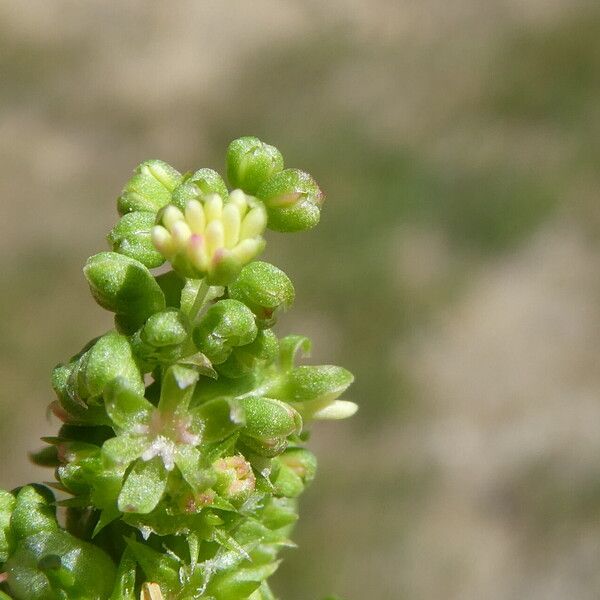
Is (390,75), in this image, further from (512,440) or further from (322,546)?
(322,546)

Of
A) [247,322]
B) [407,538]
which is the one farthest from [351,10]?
[247,322]

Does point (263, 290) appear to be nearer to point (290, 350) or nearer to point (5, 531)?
point (290, 350)

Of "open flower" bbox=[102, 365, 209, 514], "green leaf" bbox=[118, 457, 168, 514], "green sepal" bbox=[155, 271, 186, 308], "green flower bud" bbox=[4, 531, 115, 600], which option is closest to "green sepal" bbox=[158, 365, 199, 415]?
"open flower" bbox=[102, 365, 209, 514]

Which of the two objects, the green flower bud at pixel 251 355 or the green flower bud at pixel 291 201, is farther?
the green flower bud at pixel 291 201

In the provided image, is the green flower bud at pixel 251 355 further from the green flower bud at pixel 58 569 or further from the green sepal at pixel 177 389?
the green flower bud at pixel 58 569

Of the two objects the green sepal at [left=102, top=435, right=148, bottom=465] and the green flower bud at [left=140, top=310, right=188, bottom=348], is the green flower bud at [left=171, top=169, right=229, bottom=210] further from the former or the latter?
the green sepal at [left=102, top=435, right=148, bottom=465]

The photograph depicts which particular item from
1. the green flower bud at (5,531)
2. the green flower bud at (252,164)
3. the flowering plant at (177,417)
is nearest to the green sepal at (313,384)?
the flowering plant at (177,417)

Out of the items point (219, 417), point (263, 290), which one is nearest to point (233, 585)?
point (219, 417)

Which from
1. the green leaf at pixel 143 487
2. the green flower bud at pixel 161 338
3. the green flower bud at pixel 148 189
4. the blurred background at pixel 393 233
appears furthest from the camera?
the blurred background at pixel 393 233
